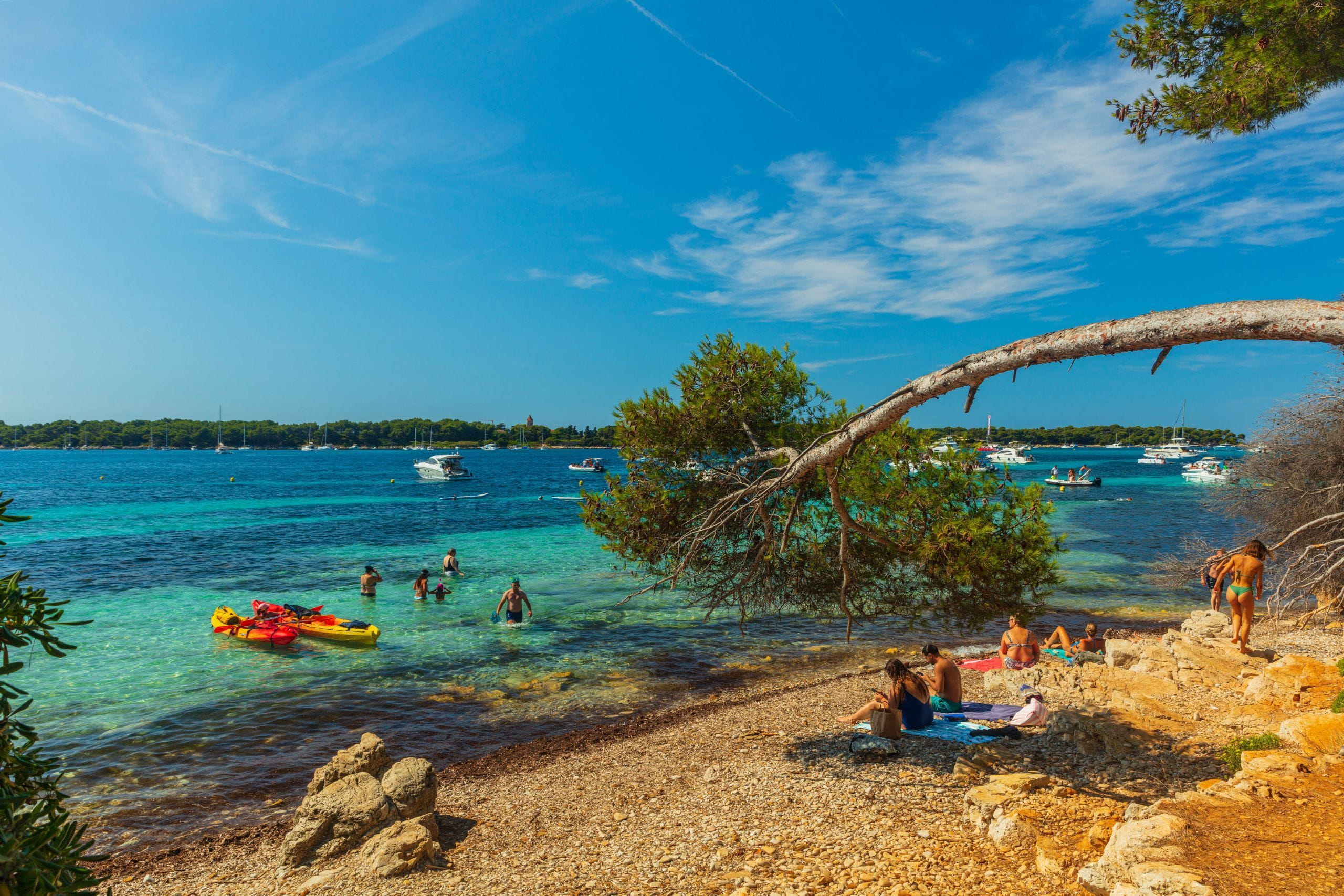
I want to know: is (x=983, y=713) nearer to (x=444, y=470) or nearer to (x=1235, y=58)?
(x=1235, y=58)

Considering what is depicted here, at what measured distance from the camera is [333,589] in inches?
1051

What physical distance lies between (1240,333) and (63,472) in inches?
5878

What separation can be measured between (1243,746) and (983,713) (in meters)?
3.48

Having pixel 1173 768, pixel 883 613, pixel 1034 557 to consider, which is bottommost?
pixel 1173 768

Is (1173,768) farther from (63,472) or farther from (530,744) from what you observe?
(63,472)

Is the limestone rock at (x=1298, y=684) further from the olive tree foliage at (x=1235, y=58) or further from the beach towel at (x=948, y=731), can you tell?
the olive tree foliage at (x=1235, y=58)

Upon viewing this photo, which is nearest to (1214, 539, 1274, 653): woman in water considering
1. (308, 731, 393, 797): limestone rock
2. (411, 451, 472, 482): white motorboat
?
(308, 731, 393, 797): limestone rock

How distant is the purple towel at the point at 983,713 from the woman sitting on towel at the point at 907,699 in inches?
25.5

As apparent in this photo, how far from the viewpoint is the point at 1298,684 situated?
1020 centimetres

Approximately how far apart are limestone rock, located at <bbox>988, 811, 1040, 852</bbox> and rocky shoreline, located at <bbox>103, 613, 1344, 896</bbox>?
0.02 meters

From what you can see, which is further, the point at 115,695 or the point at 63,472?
the point at 63,472

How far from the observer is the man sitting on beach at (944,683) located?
37.2 feet

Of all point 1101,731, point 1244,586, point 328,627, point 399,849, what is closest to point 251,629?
point 328,627

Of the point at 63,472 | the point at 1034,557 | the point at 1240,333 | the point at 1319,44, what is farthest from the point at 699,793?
the point at 63,472
